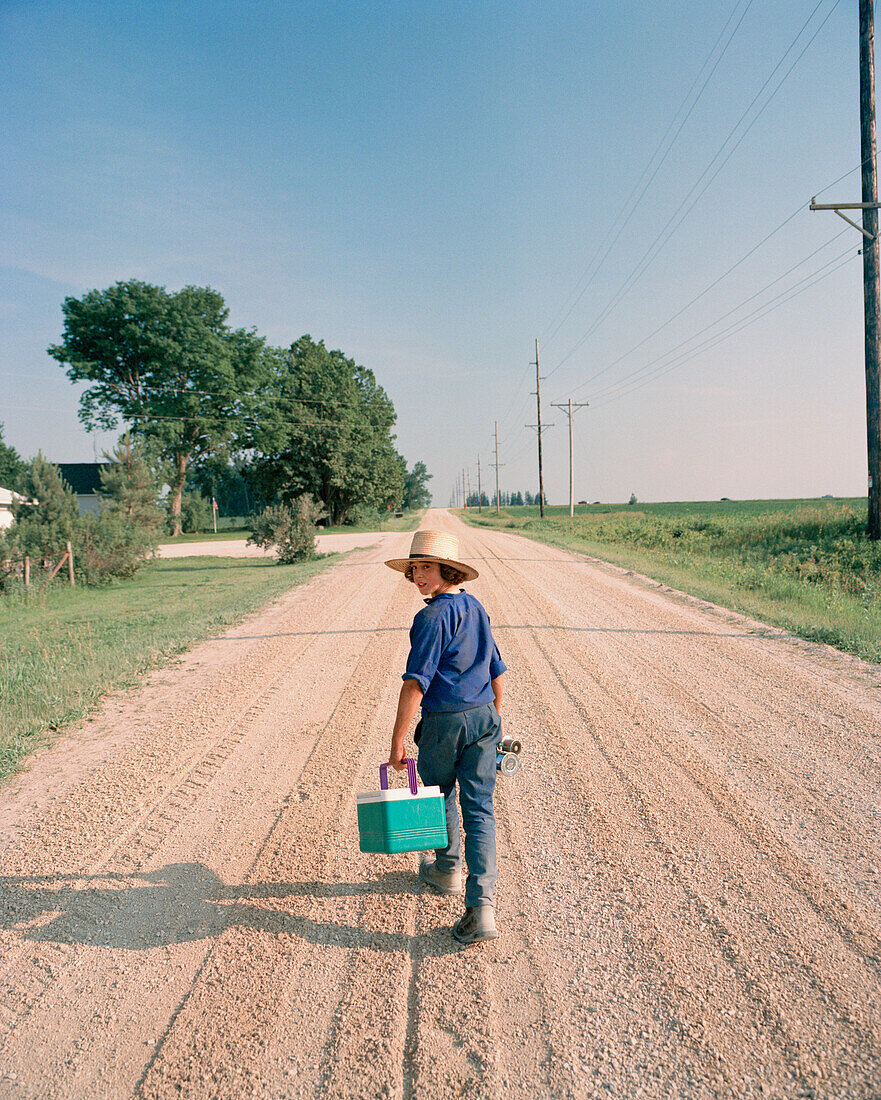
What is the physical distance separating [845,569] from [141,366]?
4832cm

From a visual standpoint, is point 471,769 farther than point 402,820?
Yes

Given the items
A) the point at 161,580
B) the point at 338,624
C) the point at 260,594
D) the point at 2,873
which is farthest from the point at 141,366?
the point at 2,873

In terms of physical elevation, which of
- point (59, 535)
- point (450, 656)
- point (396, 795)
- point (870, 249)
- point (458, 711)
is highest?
point (870, 249)

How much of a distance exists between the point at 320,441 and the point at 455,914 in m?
53.4

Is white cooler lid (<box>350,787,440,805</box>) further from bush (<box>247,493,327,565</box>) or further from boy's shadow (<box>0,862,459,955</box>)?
bush (<box>247,493,327,565</box>)

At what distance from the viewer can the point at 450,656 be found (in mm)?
3029

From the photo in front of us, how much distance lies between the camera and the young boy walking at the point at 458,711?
9.65ft

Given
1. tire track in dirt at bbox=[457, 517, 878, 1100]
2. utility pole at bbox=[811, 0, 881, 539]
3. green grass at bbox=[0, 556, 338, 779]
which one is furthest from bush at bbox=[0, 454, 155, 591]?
utility pole at bbox=[811, 0, 881, 539]

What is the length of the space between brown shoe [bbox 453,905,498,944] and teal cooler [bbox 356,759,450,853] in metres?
0.35

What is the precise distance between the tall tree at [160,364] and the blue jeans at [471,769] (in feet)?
156

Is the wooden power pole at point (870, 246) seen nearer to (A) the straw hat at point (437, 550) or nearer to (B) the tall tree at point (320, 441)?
(A) the straw hat at point (437, 550)

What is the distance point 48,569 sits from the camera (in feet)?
65.2

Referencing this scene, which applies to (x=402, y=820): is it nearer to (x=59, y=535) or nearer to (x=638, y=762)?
(x=638, y=762)

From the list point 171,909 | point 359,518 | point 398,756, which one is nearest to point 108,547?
point 171,909
